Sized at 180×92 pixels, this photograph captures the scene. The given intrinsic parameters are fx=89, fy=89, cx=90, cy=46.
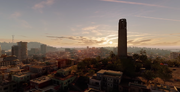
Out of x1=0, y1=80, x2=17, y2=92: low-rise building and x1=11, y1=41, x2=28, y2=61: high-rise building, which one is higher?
x1=11, y1=41, x2=28, y2=61: high-rise building

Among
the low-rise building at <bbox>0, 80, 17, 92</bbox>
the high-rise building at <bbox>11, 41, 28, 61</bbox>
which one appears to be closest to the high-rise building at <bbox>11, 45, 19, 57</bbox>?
the high-rise building at <bbox>11, 41, 28, 61</bbox>

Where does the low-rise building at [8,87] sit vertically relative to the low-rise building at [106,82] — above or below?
below

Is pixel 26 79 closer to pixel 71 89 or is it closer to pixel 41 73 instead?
pixel 41 73

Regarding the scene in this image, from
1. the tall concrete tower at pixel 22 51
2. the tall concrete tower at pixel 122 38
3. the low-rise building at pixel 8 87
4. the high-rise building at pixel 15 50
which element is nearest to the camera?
the low-rise building at pixel 8 87

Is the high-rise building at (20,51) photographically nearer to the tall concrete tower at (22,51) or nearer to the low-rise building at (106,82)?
the tall concrete tower at (22,51)

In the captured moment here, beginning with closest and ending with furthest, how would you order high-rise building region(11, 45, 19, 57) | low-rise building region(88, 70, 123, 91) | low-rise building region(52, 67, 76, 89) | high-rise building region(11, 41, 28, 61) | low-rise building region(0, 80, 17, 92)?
low-rise building region(88, 70, 123, 91) < low-rise building region(0, 80, 17, 92) < low-rise building region(52, 67, 76, 89) < high-rise building region(11, 45, 19, 57) < high-rise building region(11, 41, 28, 61)

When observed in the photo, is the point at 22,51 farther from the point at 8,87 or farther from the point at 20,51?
the point at 8,87

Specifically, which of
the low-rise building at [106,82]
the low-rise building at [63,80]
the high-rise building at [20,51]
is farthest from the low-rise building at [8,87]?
the high-rise building at [20,51]

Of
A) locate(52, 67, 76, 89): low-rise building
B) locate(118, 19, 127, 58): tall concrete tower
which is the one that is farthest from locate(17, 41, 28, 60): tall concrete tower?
locate(118, 19, 127, 58): tall concrete tower

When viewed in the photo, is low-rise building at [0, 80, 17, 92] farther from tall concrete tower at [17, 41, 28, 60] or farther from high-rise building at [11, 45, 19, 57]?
tall concrete tower at [17, 41, 28, 60]

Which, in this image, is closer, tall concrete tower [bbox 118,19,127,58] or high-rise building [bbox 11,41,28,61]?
tall concrete tower [bbox 118,19,127,58]

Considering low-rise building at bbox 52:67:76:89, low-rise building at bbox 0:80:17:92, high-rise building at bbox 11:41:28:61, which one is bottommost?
low-rise building at bbox 0:80:17:92

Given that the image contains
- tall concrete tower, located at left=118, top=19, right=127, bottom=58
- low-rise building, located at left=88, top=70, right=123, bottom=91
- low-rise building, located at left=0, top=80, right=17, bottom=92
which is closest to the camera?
low-rise building, located at left=88, top=70, right=123, bottom=91
